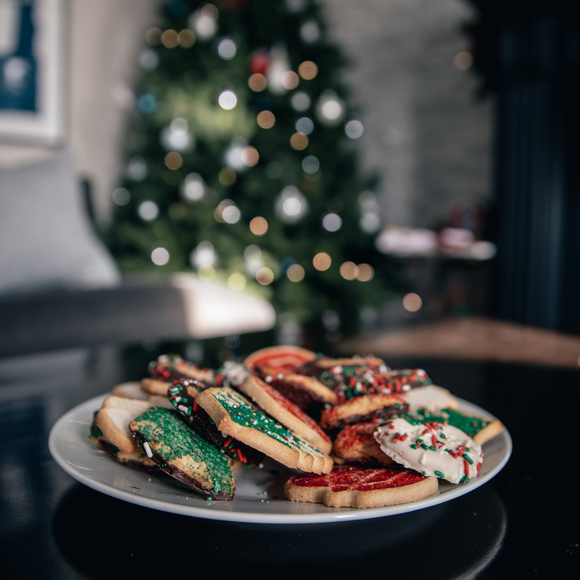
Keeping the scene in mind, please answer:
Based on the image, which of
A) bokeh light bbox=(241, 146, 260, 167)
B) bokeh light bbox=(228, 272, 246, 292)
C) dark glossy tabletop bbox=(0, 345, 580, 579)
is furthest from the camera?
bokeh light bbox=(241, 146, 260, 167)

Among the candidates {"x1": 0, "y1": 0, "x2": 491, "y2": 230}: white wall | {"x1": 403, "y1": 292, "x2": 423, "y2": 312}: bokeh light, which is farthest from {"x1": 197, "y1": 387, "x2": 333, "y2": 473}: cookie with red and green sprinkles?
{"x1": 0, "y1": 0, "x2": 491, "y2": 230}: white wall

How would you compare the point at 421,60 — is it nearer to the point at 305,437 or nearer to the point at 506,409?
the point at 506,409

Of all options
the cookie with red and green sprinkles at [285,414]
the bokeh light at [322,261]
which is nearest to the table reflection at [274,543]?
the cookie with red and green sprinkles at [285,414]

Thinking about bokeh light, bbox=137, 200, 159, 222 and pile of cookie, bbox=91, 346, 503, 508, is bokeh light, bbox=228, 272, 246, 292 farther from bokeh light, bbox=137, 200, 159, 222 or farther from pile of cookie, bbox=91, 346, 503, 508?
pile of cookie, bbox=91, 346, 503, 508

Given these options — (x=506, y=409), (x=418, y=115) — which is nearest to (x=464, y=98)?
(x=418, y=115)

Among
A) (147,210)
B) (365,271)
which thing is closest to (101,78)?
(147,210)

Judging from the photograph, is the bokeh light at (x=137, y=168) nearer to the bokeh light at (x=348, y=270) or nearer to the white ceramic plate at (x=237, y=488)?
the bokeh light at (x=348, y=270)

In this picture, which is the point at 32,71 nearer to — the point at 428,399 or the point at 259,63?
the point at 259,63
